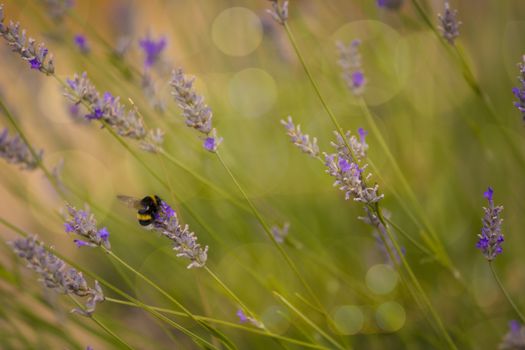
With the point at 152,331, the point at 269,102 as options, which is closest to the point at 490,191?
the point at 152,331

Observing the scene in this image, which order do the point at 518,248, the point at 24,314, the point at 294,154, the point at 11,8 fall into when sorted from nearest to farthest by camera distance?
the point at 24,314 < the point at 518,248 < the point at 294,154 < the point at 11,8

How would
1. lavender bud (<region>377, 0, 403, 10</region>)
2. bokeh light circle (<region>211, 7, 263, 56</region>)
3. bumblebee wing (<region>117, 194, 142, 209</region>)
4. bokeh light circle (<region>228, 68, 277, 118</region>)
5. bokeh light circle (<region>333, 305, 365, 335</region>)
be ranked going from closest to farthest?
bumblebee wing (<region>117, 194, 142, 209</region>) < lavender bud (<region>377, 0, 403, 10</region>) < bokeh light circle (<region>333, 305, 365, 335</region>) < bokeh light circle (<region>211, 7, 263, 56</region>) < bokeh light circle (<region>228, 68, 277, 118</region>)

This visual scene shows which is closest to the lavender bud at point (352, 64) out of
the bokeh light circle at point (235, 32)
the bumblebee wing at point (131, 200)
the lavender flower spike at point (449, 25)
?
the lavender flower spike at point (449, 25)

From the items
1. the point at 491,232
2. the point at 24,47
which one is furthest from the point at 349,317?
the point at 24,47

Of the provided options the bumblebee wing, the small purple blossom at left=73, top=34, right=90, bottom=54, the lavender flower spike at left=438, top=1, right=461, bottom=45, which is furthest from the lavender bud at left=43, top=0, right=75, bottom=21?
the lavender flower spike at left=438, top=1, right=461, bottom=45

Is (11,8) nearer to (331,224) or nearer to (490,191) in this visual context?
(331,224)

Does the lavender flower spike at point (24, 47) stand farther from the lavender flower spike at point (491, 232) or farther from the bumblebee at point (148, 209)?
the lavender flower spike at point (491, 232)

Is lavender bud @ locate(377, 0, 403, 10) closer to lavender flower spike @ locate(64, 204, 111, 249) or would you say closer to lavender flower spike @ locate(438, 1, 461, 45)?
lavender flower spike @ locate(438, 1, 461, 45)
